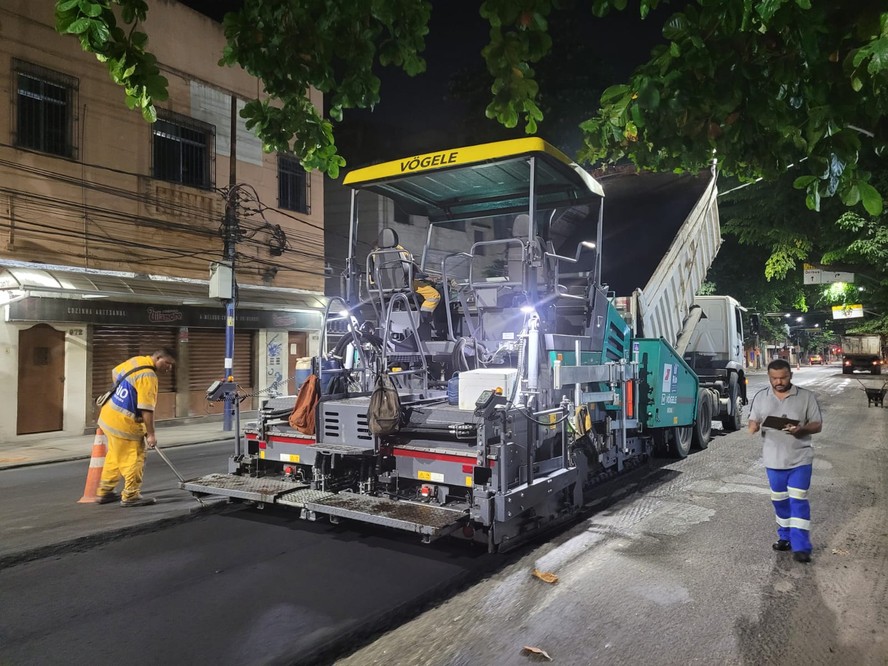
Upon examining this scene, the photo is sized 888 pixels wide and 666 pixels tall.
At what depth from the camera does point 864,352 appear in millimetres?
40406

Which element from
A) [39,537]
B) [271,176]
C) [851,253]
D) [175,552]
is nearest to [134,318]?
[271,176]

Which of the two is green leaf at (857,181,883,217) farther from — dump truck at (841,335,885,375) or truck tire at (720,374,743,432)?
dump truck at (841,335,885,375)

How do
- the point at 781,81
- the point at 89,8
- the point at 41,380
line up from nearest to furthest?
1. the point at 89,8
2. the point at 781,81
3. the point at 41,380

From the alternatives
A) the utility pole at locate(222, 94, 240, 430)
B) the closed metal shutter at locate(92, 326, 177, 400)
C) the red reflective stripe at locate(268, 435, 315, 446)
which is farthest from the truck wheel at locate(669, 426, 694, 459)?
the closed metal shutter at locate(92, 326, 177, 400)

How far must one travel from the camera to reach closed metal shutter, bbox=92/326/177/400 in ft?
45.2

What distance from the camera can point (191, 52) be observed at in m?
15.5

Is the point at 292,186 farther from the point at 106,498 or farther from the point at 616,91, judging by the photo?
the point at 616,91

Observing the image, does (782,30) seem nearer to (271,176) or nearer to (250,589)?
(250,589)

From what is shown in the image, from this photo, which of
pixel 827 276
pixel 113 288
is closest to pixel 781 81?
pixel 113 288

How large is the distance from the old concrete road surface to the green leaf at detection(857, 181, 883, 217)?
7.56 ft

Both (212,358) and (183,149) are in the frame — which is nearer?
(183,149)

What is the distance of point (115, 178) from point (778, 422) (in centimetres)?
1370

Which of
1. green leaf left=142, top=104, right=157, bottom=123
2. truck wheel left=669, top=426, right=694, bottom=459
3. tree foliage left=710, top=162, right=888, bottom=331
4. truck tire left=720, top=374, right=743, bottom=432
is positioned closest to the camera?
green leaf left=142, top=104, right=157, bottom=123

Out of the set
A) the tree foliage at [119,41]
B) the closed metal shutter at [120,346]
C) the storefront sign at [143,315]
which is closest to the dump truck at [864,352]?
the storefront sign at [143,315]
